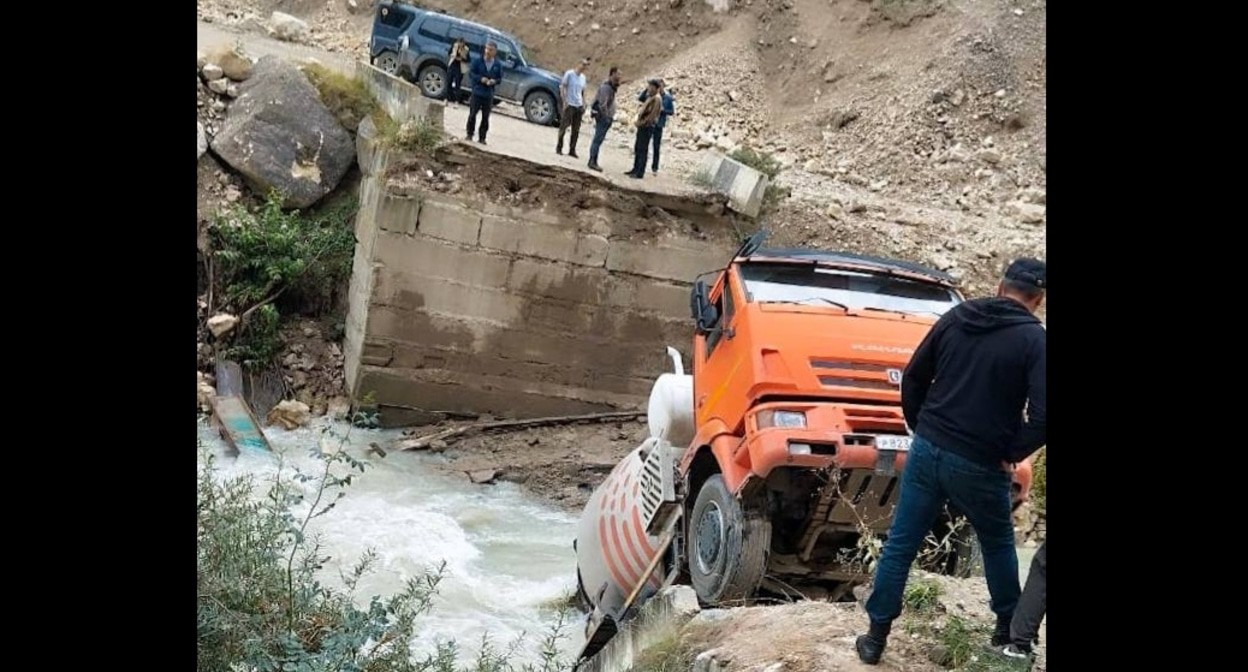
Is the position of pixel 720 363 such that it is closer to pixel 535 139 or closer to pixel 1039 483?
pixel 1039 483

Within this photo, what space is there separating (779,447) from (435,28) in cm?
1497

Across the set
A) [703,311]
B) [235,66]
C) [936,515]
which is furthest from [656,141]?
[936,515]

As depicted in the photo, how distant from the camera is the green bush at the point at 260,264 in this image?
14359 millimetres

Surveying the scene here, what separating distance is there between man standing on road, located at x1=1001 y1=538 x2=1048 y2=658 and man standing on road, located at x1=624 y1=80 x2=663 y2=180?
1063 cm

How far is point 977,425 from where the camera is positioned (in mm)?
3771

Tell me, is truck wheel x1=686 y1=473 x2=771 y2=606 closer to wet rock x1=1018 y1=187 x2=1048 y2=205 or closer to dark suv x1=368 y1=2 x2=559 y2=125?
wet rock x1=1018 y1=187 x2=1048 y2=205

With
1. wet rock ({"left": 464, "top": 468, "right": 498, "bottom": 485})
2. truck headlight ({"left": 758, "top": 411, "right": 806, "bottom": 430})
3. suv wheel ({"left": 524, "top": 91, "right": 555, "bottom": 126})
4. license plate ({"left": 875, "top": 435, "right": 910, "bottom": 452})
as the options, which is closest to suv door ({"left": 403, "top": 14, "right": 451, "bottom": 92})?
suv wheel ({"left": 524, "top": 91, "right": 555, "bottom": 126})

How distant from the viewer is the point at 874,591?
4.05 m

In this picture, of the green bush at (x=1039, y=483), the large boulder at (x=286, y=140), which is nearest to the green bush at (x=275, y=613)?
the green bush at (x=1039, y=483)

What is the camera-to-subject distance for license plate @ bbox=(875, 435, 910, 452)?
5680 mm
